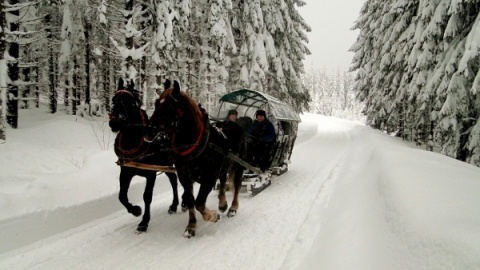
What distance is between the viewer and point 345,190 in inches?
298

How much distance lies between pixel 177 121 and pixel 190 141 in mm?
392

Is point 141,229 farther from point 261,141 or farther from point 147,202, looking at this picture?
point 261,141

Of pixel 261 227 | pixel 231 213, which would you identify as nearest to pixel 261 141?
pixel 231 213

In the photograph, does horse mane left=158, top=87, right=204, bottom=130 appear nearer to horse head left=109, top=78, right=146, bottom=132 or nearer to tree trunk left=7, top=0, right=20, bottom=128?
horse head left=109, top=78, right=146, bottom=132

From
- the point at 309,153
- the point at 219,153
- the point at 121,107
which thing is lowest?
the point at 309,153

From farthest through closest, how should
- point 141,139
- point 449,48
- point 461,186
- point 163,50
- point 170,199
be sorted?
point 163,50, point 449,48, point 170,199, point 141,139, point 461,186

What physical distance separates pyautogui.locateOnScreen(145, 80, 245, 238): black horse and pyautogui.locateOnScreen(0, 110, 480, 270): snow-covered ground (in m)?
0.67

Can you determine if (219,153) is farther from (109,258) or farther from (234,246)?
(109,258)

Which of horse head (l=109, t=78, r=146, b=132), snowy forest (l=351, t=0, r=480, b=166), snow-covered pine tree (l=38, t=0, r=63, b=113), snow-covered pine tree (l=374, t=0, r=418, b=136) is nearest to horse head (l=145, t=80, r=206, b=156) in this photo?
horse head (l=109, t=78, r=146, b=132)

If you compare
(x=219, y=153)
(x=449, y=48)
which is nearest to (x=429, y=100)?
(x=449, y=48)

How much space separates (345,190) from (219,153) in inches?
150

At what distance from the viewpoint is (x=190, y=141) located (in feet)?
15.8

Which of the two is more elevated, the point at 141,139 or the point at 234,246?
the point at 141,139

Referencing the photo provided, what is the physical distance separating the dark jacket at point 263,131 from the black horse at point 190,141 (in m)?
2.55
